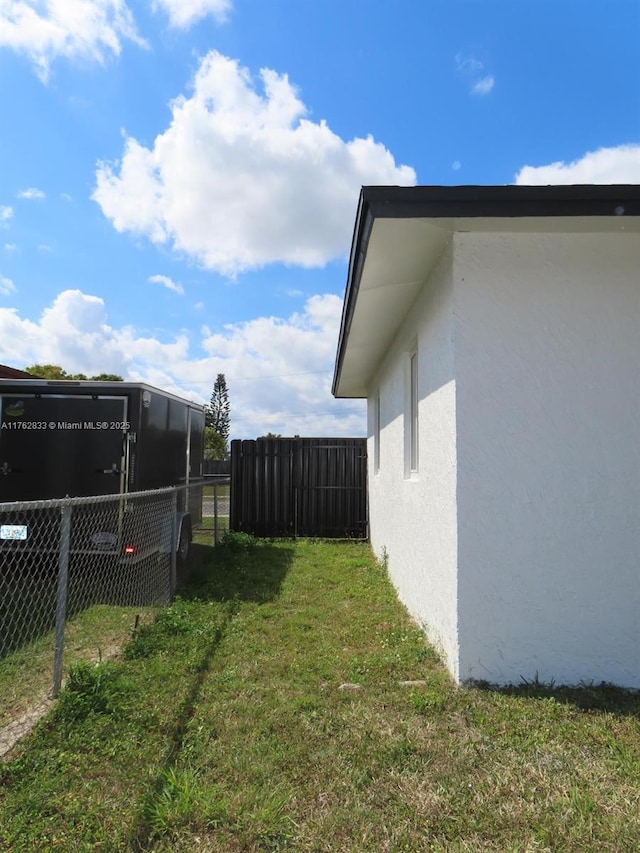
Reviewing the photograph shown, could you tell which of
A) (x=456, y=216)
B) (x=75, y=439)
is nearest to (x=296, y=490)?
(x=75, y=439)

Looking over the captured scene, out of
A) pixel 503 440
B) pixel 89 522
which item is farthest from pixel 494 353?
pixel 89 522

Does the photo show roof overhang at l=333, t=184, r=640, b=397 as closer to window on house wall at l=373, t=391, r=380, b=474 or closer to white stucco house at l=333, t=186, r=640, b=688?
white stucco house at l=333, t=186, r=640, b=688

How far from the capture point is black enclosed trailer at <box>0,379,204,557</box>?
21.2 ft

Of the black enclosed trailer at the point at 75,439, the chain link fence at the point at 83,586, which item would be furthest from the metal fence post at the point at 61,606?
the black enclosed trailer at the point at 75,439

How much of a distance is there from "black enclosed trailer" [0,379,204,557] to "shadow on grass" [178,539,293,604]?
0.70 meters

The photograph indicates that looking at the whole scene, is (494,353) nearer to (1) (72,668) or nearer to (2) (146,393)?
(1) (72,668)

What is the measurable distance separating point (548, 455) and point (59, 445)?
219 inches

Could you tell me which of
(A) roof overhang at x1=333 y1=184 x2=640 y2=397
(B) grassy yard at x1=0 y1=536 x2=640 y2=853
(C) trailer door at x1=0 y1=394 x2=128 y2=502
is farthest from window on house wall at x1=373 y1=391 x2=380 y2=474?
(B) grassy yard at x1=0 y1=536 x2=640 y2=853

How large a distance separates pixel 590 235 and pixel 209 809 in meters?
3.80

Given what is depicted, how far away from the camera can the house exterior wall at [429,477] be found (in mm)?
3682

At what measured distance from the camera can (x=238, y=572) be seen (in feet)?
23.3

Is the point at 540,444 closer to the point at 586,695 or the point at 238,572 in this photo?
the point at 586,695

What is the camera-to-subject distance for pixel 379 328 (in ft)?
20.7

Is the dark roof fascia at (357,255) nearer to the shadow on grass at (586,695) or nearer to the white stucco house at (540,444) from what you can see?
the white stucco house at (540,444)
